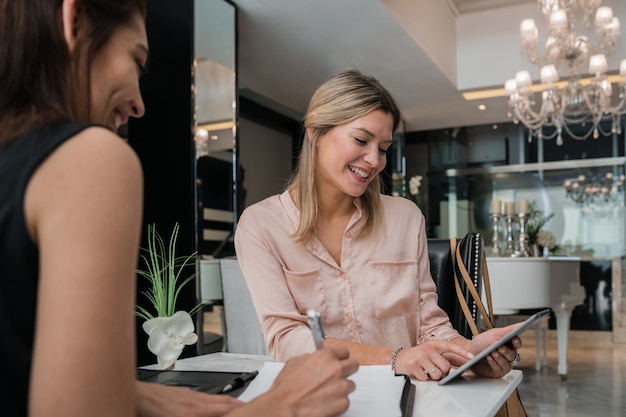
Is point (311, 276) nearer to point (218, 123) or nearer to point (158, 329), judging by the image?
point (158, 329)

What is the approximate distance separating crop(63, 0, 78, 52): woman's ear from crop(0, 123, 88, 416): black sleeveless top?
0.31 feet

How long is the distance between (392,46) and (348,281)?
4.21m

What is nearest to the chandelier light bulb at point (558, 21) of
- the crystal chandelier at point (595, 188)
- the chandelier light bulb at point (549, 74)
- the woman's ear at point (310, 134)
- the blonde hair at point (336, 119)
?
the chandelier light bulb at point (549, 74)

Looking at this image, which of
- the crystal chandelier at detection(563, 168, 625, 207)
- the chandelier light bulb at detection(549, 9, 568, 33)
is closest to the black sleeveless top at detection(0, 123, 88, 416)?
the chandelier light bulb at detection(549, 9, 568, 33)

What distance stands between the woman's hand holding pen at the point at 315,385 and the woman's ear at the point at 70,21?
400 mm

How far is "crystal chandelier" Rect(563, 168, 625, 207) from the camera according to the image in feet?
26.3

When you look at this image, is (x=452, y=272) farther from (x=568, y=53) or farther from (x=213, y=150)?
(x=568, y=53)

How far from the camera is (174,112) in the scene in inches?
151

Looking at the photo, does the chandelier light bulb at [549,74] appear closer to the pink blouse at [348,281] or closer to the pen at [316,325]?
the pink blouse at [348,281]

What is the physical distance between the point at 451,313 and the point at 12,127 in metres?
1.46

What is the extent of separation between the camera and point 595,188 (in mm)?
8148

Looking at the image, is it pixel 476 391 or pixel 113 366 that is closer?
pixel 113 366

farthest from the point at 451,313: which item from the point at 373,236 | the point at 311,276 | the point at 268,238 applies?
the point at 268,238

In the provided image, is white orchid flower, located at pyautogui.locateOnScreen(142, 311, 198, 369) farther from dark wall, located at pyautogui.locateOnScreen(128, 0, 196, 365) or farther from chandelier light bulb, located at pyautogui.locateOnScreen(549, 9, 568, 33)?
chandelier light bulb, located at pyautogui.locateOnScreen(549, 9, 568, 33)
